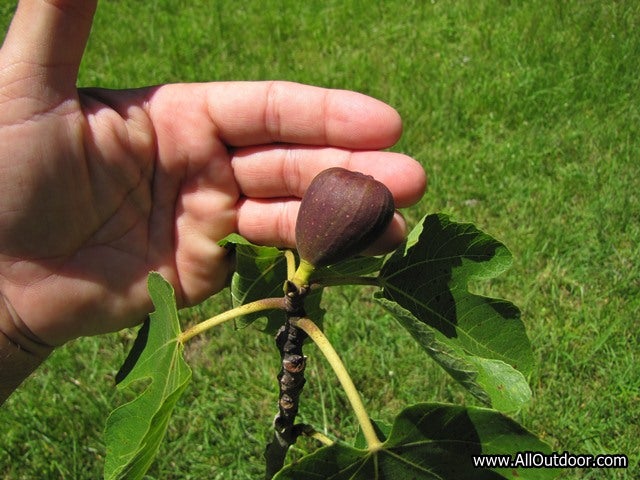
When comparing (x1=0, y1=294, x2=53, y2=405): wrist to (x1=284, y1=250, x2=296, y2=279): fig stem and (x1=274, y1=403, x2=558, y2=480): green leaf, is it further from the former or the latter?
(x1=274, y1=403, x2=558, y2=480): green leaf

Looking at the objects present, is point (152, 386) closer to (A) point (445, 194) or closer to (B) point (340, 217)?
(B) point (340, 217)

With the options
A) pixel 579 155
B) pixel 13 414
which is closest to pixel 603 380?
pixel 579 155

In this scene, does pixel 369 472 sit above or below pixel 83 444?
above

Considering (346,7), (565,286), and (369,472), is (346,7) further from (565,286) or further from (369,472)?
(369,472)

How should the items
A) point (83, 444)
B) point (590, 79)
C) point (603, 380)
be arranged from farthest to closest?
point (590, 79) < point (603, 380) < point (83, 444)

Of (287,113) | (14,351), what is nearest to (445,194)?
(287,113)

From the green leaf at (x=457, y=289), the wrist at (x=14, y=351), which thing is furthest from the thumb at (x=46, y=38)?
the green leaf at (x=457, y=289)

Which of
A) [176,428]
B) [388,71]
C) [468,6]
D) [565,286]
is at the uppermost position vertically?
[468,6]
